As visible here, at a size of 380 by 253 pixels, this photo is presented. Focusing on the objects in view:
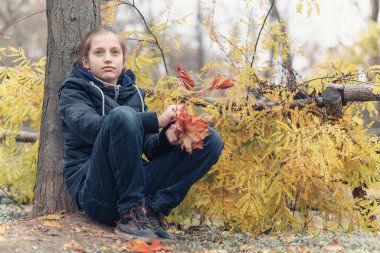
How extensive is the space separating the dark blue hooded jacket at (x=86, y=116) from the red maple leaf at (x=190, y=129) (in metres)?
0.18

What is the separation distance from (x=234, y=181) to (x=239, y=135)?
0.32 m

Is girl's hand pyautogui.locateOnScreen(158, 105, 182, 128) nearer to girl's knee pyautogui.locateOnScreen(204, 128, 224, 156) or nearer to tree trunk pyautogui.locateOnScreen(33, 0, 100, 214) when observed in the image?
girl's knee pyautogui.locateOnScreen(204, 128, 224, 156)

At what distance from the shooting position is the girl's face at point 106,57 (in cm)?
323

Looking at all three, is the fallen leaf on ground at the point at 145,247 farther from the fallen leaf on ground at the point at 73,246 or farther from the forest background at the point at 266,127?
the forest background at the point at 266,127

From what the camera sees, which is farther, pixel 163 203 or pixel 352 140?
pixel 352 140

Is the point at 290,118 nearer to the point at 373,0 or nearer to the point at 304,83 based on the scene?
the point at 304,83

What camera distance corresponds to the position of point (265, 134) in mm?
3762

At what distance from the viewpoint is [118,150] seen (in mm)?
2709

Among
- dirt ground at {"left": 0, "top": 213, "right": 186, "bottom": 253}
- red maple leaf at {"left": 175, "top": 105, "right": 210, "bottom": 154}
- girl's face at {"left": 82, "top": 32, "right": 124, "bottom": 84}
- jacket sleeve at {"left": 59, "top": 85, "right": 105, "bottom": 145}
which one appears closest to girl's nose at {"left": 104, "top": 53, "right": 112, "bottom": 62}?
girl's face at {"left": 82, "top": 32, "right": 124, "bottom": 84}

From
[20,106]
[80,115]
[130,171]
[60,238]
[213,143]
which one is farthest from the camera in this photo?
[20,106]

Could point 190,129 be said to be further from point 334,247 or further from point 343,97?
point 343,97

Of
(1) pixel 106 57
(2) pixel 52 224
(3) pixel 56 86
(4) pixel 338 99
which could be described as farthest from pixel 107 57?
(4) pixel 338 99

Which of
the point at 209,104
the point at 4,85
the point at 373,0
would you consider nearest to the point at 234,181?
the point at 209,104

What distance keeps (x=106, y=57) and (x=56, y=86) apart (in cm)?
49
